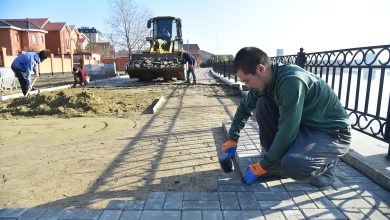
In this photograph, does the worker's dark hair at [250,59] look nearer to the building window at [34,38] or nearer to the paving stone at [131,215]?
the paving stone at [131,215]

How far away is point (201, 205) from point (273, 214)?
1.83ft

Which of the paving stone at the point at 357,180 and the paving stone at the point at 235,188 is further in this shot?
the paving stone at the point at 357,180

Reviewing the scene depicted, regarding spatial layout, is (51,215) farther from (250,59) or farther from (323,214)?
(323,214)

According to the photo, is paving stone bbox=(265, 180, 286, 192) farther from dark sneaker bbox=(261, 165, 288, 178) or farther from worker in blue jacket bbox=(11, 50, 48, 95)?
worker in blue jacket bbox=(11, 50, 48, 95)

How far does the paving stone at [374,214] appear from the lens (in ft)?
7.29

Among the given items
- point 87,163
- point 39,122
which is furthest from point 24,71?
point 87,163

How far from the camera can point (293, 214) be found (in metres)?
2.27

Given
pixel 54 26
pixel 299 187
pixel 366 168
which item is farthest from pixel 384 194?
pixel 54 26

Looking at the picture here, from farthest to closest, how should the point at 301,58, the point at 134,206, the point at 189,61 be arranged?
the point at 189,61
the point at 301,58
the point at 134,206

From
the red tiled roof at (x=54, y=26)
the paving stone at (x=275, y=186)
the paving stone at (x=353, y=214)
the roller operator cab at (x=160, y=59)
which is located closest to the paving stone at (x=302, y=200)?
the paving stone at (x=275, y=186)

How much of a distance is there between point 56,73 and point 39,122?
26441mm

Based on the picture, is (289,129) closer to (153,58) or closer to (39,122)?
(39,122)

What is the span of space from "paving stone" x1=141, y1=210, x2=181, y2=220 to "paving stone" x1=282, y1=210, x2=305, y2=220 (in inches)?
31.8

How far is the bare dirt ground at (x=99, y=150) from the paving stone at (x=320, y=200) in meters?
0.85
